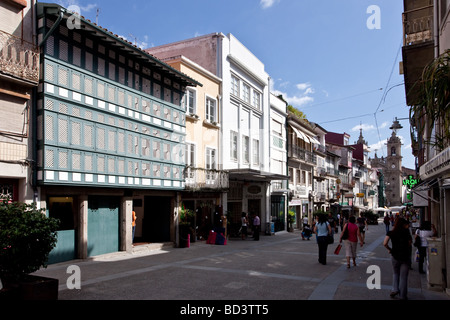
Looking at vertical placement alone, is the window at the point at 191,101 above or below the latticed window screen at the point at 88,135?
above

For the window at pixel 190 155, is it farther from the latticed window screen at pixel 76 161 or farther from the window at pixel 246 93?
the window at pixel 246 93

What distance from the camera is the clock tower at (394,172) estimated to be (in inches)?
3676

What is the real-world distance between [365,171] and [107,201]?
6521 centimetres

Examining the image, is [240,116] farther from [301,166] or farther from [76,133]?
[301,166]

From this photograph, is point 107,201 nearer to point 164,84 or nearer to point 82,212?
point 82,212

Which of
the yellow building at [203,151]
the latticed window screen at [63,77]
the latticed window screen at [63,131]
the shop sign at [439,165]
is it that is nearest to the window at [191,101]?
the yellow building at [203,151]

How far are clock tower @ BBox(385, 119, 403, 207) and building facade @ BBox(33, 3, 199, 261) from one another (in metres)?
85.7

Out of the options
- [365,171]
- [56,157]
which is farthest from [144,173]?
[365,171]

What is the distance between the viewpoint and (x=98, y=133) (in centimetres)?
1427

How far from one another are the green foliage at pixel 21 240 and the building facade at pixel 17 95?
4.44 meters

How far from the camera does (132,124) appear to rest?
15984 mm

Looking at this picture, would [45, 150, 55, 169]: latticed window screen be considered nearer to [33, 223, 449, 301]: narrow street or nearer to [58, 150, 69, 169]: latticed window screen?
[58, 150, 69, 169]: latticed window screen
